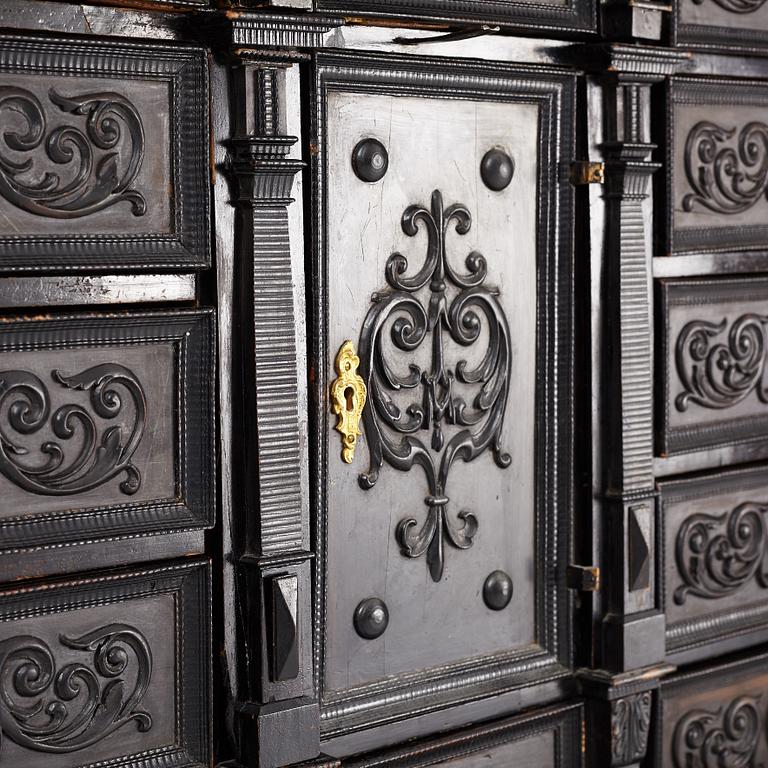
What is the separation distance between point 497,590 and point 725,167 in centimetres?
80

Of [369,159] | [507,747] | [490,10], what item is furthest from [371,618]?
[490,10]

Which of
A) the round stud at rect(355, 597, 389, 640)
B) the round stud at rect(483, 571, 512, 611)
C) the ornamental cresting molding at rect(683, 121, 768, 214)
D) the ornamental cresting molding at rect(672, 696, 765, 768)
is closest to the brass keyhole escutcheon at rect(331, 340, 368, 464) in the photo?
the round stud at rect(355, 597, 389, 640)

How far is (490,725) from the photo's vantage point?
76.5 inches

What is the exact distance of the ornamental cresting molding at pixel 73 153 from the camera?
1.45 m

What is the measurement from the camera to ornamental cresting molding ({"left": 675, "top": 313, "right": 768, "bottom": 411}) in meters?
2.15

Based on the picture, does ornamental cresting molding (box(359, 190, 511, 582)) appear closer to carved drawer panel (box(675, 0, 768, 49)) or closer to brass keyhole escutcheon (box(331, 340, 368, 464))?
brass keyhole escutcheon (box(331, 340, 368, 464))

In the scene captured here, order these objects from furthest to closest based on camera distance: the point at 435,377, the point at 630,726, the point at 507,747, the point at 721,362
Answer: the point at 721,362
the point at 630,726
the point at 507,747
the point at 435,377

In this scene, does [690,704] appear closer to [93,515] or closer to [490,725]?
[490,725]

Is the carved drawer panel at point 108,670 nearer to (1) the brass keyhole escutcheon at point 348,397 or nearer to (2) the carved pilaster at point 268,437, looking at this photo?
(2) the carved pilaster at point 268,437

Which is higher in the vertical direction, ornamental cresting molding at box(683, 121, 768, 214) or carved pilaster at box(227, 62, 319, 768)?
ornamental cresting molding at box(683, 121, 768, 214)

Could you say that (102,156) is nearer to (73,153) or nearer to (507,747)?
(73,153)

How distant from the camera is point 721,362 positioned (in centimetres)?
220

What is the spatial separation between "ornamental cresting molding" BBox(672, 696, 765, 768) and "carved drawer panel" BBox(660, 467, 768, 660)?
118 millimetres

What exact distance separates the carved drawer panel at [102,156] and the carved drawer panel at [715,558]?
984 mm
